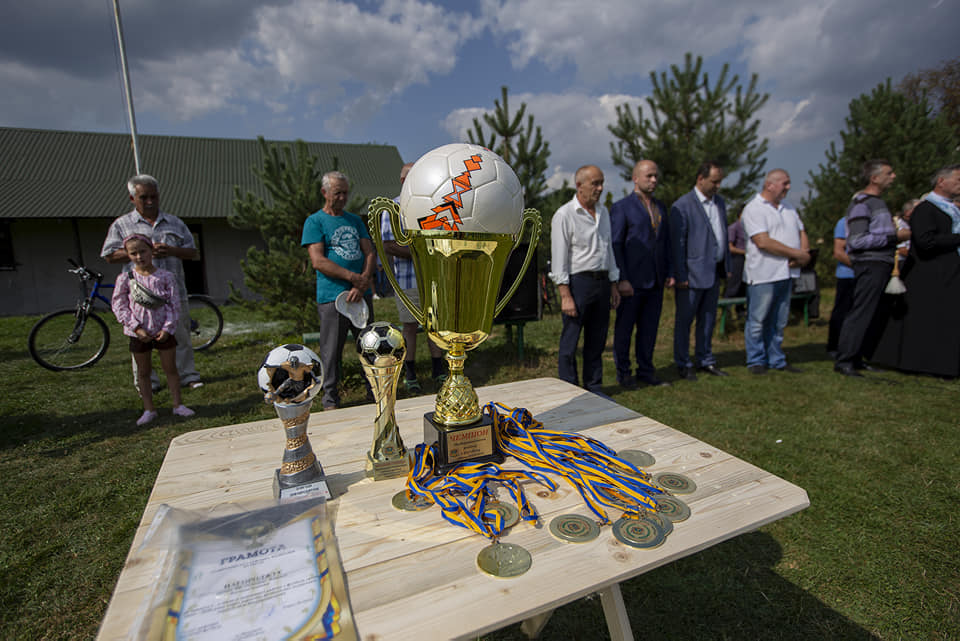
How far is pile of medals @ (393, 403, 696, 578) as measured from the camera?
39.4 inches

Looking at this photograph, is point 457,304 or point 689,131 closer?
point 457,304

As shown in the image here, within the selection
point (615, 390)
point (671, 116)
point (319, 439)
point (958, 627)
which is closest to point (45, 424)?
point (319, 439)

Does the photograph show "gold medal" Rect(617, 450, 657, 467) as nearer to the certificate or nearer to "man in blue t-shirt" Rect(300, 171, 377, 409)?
the certificate

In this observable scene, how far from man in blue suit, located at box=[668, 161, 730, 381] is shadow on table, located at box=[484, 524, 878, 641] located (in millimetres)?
2576

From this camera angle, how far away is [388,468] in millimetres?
1259

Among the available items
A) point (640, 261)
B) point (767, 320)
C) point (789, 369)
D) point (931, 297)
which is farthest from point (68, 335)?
point (931, 297)

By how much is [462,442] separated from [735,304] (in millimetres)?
5795

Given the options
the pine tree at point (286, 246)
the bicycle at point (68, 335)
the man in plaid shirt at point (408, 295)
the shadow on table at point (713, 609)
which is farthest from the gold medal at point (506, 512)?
the bicycle at point (68, 335)

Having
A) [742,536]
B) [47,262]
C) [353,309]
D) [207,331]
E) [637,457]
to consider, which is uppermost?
[47,262]

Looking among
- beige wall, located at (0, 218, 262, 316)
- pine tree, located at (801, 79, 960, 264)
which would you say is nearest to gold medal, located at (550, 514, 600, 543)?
pine tree, located at (801, 79, 960, 264)

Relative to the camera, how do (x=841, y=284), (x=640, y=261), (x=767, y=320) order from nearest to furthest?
1. (x=640, y=261)
2. (x=767, y=320)
3. (x=841, y=284)

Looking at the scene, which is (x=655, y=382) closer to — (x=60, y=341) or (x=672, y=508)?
(x=672, y=508)

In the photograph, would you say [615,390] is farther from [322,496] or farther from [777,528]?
[322,496]

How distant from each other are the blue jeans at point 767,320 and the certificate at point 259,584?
175 inches
